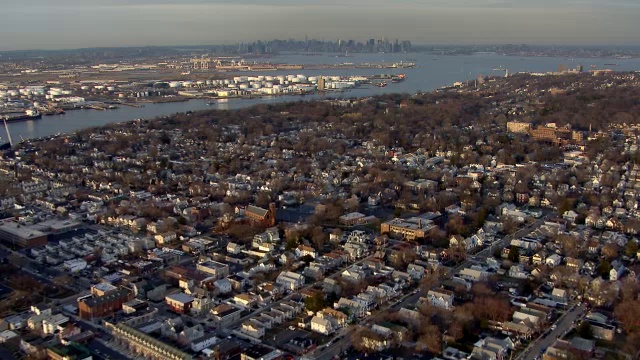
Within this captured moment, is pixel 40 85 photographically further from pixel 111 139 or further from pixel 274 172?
pixel 274 172

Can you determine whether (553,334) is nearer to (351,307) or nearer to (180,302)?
(351,307)

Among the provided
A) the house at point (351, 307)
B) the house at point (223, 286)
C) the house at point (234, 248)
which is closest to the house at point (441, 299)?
the house at point (351, 307)

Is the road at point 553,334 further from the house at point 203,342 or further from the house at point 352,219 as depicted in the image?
the house at point 352,219

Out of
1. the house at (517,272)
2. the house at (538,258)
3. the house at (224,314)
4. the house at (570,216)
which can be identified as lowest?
the house at (224,314)

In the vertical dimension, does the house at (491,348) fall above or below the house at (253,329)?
above

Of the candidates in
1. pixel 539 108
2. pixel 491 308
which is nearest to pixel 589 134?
pixel 539 108

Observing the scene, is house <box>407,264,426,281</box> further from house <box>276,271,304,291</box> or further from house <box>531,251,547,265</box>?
house <box>531,251,547,265</box>

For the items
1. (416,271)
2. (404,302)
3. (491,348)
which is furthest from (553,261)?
(491,348)
